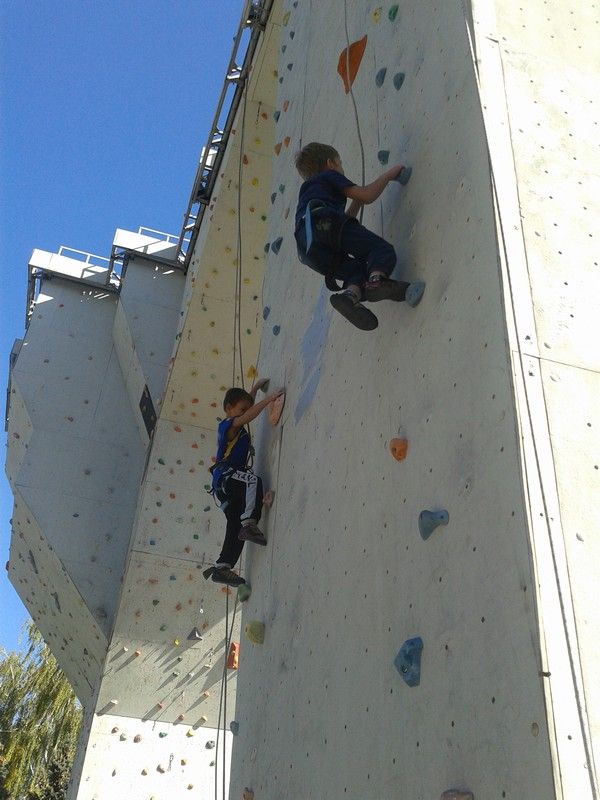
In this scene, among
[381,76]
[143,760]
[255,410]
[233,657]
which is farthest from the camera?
[233,657]

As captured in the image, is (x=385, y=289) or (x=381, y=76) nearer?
(x=385, y=289)

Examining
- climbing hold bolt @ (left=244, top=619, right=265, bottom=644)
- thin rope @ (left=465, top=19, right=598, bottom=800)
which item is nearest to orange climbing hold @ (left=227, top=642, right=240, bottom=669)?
climbing hold bolt @ (left=244, top=619, right=265, bottom=644)

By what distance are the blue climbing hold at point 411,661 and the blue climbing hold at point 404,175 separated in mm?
1247

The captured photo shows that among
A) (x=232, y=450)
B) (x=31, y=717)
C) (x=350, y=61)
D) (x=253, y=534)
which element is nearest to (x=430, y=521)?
(x=253, y=534)

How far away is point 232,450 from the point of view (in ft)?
10.1

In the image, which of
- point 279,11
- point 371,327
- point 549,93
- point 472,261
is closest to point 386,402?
point 371,327

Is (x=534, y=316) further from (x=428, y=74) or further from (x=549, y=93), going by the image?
(x=428, y=74)

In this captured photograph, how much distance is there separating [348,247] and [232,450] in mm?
1184

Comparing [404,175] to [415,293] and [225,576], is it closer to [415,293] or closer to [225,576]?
[415,293]

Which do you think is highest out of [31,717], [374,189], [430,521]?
[31,717]

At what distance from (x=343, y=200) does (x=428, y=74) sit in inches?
16.1

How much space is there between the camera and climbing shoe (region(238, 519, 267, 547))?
270 cm

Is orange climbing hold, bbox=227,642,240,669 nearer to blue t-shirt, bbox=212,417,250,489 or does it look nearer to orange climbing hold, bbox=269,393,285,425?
blue t-shirt, bbox=212,417,250,489

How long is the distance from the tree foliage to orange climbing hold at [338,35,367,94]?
32.7 ft
